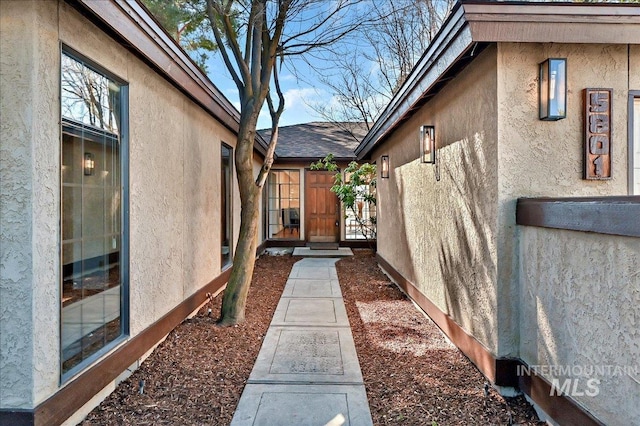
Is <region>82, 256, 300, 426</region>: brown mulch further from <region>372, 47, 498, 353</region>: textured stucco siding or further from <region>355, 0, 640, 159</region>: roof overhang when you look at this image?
<region>355, 0, 640, 159</region>: roof overhang

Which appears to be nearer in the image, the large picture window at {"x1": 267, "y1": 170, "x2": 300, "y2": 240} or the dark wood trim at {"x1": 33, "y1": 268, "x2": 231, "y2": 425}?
the dark wood trim at {"x1": 33, "y1": 268, "x2": 231, "y2": 425}

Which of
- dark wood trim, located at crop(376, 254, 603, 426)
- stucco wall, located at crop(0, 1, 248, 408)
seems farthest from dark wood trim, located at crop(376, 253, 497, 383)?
stucco wall, located at crop(0, 1, 248, 408)

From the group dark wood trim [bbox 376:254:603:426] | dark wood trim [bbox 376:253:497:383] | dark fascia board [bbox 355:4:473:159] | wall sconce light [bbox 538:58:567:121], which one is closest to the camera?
dark wood trim [bbox 376:254:603:426]

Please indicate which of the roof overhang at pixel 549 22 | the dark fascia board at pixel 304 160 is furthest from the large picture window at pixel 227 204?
the roof overhang at pixel 549 22

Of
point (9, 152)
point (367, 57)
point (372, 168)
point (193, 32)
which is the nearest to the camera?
point (9, 152)

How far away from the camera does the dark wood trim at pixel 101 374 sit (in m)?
2.40

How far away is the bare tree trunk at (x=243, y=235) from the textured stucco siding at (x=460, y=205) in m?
2.36

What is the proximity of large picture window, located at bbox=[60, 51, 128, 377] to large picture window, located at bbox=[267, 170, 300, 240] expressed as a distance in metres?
8.88

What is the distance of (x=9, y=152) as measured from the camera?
231 cm

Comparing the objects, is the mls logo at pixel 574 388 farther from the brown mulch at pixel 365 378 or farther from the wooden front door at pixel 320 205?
the wooden front door at pixel 320 205

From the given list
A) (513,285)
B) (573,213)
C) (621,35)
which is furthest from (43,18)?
(621,35)

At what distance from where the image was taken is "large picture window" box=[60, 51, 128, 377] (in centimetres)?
270

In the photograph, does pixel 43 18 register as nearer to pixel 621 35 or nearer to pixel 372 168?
pixel 621 35

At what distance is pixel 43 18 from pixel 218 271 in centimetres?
468
